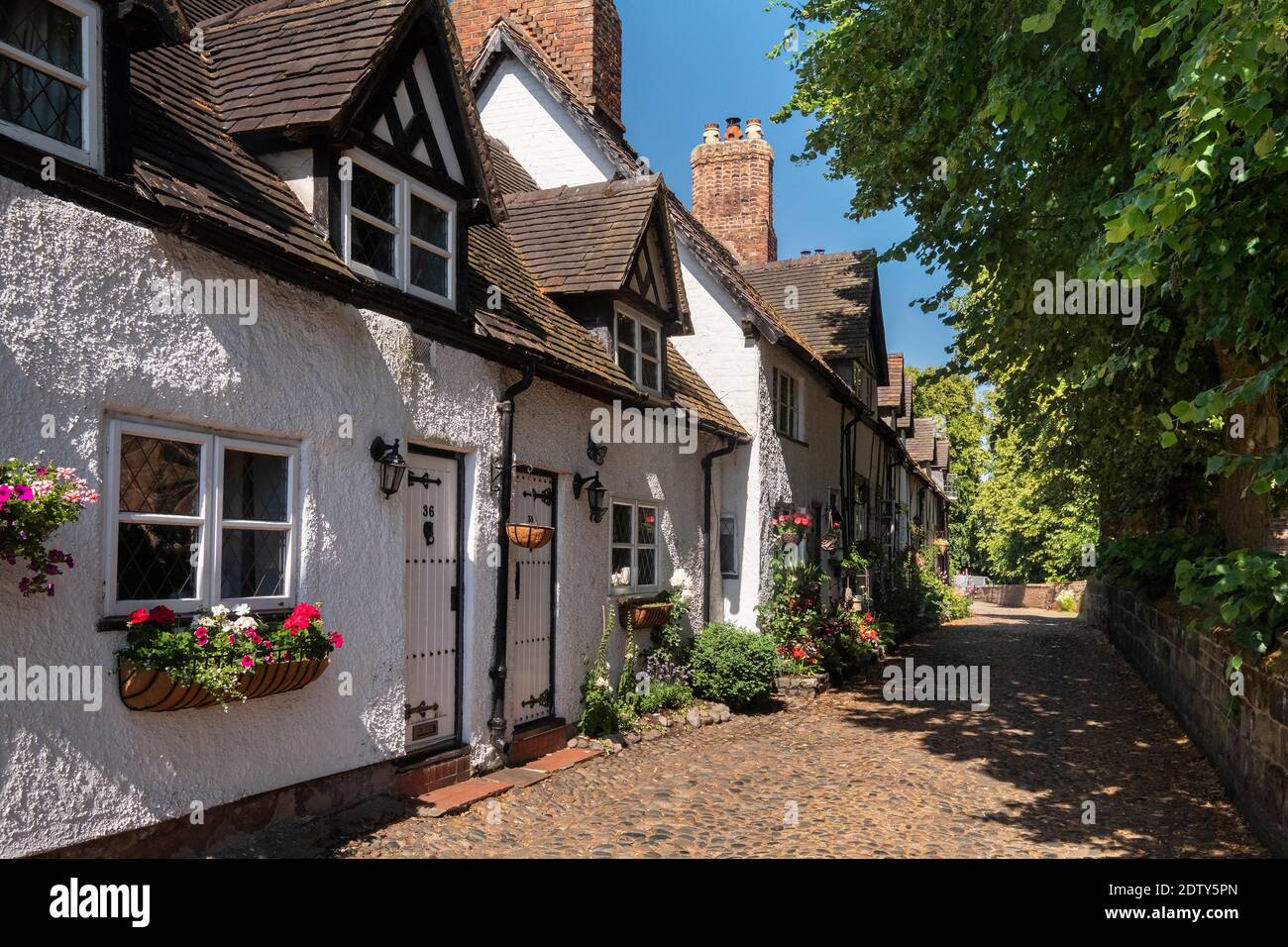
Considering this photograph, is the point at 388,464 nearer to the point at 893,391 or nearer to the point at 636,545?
the point at 636,545

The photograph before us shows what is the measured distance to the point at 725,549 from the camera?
15109mm

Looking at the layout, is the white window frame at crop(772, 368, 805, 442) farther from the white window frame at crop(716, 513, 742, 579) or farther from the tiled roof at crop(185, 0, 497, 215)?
the tiled roof at crop(185, 0, 497, 215)

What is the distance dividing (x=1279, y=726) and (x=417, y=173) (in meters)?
7.55

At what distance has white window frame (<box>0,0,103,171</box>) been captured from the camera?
5.27 meters

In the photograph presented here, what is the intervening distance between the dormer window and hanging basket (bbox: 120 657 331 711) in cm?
650

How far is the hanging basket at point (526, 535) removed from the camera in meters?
8.75

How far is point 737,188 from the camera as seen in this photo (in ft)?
71.6

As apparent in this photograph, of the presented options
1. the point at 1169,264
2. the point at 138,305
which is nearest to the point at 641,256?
the point at 1169,264

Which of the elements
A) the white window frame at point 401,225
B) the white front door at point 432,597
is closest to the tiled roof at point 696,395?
the white window frame at point 401,225

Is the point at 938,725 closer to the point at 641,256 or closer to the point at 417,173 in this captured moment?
the point at 641,256

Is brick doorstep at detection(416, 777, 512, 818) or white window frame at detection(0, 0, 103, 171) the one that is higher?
white window frame at detection(0, 0, 103, 171)

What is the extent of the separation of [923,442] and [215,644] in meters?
39.7

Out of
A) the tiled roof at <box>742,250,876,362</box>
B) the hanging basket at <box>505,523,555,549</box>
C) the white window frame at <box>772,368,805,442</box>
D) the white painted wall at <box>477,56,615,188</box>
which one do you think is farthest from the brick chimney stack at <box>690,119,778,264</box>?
the hanging basket at <box>505,523,555,549</box>
